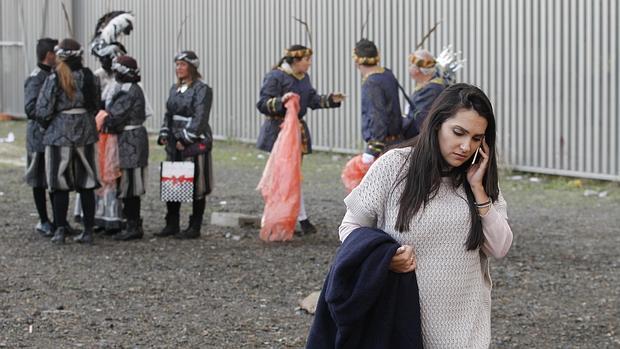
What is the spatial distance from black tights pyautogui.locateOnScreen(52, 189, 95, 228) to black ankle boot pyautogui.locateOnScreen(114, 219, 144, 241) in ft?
1.14

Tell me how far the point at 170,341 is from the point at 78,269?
2463mm

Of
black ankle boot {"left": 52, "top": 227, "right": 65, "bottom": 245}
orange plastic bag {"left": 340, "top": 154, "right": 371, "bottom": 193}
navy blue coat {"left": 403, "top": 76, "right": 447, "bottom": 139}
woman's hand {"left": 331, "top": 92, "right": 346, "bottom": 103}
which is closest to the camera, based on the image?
navy blue coat {"left": 403, "top": 76, "right": 447, "bottom": 139}

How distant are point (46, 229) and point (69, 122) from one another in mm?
1329

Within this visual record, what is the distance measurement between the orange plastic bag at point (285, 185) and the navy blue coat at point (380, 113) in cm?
116

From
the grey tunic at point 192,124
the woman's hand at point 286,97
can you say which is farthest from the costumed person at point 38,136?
the woman's hand at point 286,97

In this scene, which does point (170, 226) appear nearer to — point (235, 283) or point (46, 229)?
point (46, 229)

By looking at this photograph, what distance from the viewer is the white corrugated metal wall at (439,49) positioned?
563 inches

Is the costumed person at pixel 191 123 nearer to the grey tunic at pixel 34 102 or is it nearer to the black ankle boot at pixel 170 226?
the black ankle boot at pixel 170 226

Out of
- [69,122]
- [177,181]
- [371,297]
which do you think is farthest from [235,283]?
[371,297]

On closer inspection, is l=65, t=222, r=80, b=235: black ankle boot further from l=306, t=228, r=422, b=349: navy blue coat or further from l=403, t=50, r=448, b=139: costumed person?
l=306, t=228, r=422, b=349: navy blue coat

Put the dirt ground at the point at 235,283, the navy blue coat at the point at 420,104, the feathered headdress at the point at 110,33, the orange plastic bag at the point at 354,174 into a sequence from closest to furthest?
the dirt ground at the point at 235,283, the navy blue coat at the point at 420,104, the orange plastic bag at the point at 354,174, the feathered headdress at the point at 110,33

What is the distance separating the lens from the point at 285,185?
10688 mm

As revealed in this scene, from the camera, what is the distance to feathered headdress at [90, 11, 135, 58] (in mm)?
11328

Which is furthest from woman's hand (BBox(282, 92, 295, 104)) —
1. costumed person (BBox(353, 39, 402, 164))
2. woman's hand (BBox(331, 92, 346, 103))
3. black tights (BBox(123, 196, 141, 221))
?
black tights (BBox(123, 196, 141, 221))
